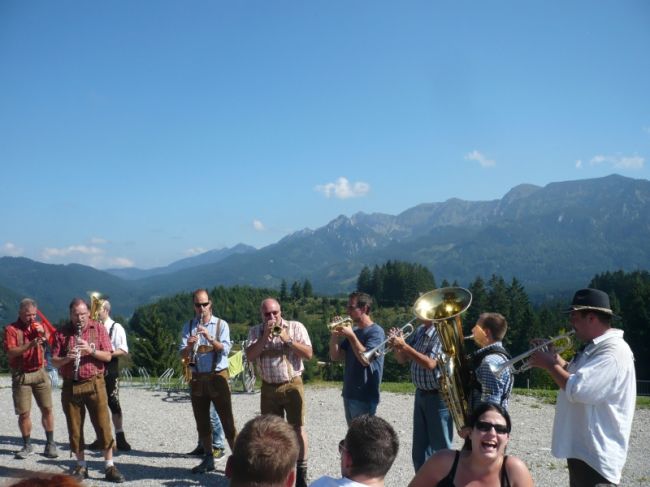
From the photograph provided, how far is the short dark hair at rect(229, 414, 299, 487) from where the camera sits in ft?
8.13

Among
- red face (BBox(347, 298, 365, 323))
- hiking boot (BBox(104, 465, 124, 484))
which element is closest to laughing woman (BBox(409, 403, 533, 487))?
red face (BBox(347, 298, 365, 323))

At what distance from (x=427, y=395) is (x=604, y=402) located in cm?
182

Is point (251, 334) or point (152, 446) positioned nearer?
point (251, 334)

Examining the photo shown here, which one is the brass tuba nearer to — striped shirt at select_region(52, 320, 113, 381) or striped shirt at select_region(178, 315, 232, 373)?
striped shirt at select_region(178, 315, 232, 373)

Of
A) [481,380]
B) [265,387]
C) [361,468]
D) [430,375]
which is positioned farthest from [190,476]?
[361,468]

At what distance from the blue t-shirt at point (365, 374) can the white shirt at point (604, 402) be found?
8.21ft

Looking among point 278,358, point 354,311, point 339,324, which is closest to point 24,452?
point 278,358

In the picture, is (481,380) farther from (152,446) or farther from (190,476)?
(152,446)

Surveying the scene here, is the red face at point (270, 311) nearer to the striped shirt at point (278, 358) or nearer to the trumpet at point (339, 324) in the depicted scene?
the striped shirt at point (278, 358)

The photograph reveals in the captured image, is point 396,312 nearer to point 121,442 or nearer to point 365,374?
point 121,442

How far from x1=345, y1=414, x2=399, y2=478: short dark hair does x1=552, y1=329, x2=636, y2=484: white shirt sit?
5.06ft

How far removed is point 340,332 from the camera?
19.4 ft

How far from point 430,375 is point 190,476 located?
11.5 feet

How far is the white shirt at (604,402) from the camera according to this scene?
12.4 ft
